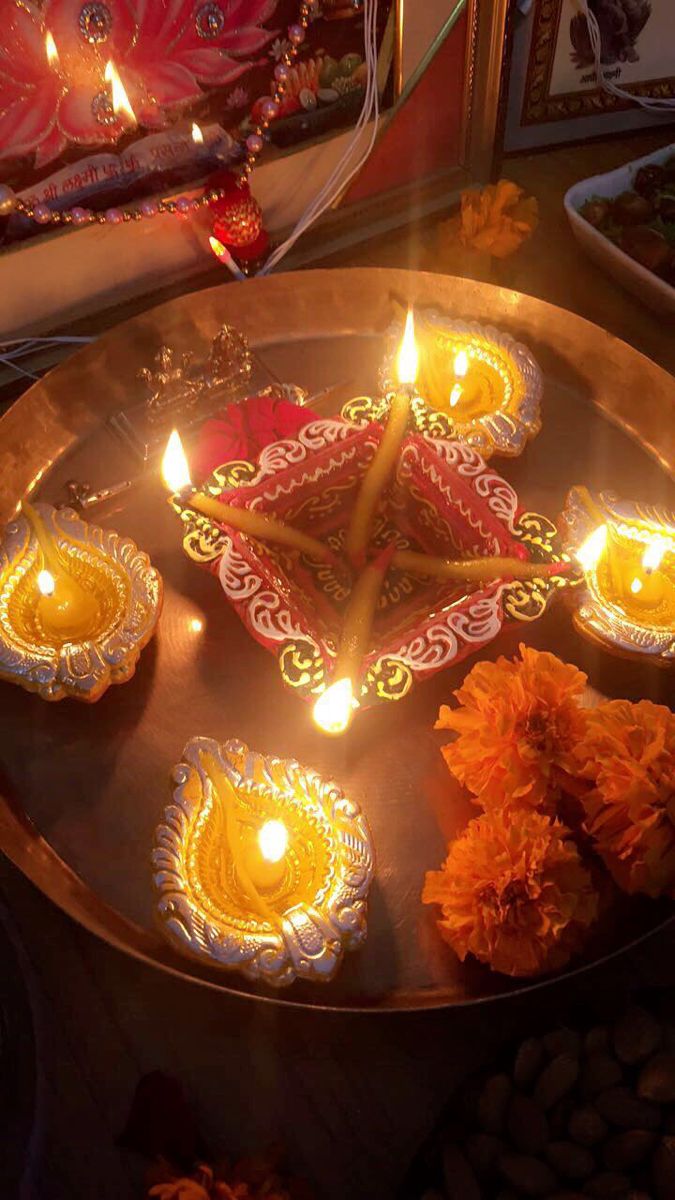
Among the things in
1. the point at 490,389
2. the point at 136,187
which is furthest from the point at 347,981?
the point at 136,187


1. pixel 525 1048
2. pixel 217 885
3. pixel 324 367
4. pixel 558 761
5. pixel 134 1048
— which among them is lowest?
pixel 134 1048

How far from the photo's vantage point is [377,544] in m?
1.28

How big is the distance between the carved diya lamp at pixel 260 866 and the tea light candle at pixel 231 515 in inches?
10.0

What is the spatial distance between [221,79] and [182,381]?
478mm

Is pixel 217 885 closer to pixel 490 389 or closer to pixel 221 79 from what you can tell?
pixel 490 389

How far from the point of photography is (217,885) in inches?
40.2

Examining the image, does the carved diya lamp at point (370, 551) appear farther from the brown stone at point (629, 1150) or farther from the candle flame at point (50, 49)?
the candle flame at point (50, 49)

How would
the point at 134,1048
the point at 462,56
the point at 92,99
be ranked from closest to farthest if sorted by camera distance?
the point at 134,1048 → the point at 92,99 → the point at 462,56

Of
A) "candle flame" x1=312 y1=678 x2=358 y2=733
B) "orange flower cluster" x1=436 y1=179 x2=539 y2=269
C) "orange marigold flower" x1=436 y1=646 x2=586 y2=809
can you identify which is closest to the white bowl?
"orange flower cluster" x1=436 y1=179 x2=539 y2=269

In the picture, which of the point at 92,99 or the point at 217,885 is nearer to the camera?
the point at 217,885

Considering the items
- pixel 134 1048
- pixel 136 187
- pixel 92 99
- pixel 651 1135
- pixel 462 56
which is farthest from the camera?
pixel 462 56

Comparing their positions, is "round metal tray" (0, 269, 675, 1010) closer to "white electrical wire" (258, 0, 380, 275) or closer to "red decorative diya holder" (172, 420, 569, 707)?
"red decorative diya holder" (172, 420, 569, 707)

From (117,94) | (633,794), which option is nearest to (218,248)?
(117,94)

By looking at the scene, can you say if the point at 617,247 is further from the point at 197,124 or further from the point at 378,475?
the point at 378,475
